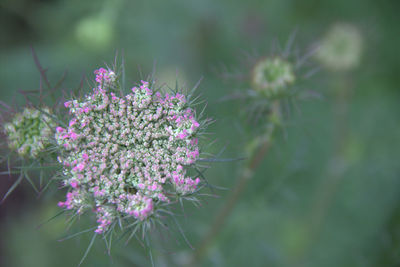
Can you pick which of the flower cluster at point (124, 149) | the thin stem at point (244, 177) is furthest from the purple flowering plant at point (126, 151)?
the thin stem at point (244, 177)

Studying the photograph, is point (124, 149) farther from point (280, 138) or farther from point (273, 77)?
point (280, 138)

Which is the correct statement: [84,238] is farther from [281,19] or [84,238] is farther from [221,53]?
[281,19]

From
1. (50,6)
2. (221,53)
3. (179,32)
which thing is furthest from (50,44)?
(221,53)

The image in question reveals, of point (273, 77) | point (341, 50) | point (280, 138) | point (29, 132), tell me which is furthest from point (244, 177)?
point (341, 50)

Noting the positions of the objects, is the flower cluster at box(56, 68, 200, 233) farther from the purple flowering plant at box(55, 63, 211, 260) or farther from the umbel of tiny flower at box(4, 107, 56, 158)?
the umbel of tiny flower at box(4, 107, 56, 158)

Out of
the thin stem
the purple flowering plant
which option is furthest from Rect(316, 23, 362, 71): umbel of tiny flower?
the purple flowering plant

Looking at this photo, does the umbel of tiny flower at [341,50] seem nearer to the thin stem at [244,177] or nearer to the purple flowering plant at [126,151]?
the thin stem at [244,177]
